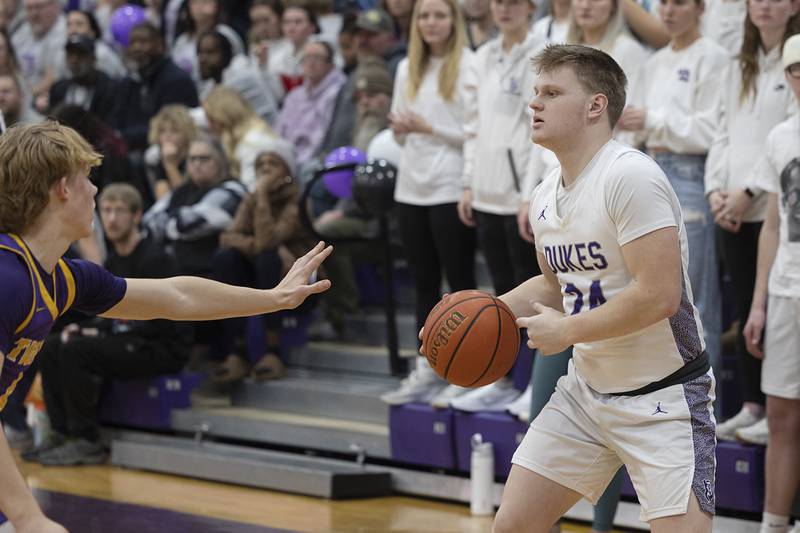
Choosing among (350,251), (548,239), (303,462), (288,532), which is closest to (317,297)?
(350,251)

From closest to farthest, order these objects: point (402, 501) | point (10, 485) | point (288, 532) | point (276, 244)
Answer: point (10, 485) → point (288, 532) → point (402, 501) → point (276, 244)

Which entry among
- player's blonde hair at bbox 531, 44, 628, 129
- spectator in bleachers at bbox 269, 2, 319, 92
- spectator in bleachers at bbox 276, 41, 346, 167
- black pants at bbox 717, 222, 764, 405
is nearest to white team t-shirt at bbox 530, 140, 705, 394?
player's blonde hair at bbox 531, 44, 628, 129

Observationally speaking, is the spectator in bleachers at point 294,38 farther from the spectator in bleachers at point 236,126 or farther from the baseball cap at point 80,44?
the baseball cap at point 80,44

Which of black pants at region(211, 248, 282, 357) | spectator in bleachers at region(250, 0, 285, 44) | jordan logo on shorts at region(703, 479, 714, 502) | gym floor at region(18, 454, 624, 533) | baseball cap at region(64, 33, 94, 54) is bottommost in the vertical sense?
gym floor at region(18, 454, 624, 533)

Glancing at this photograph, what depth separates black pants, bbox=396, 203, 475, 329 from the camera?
687 centimetres

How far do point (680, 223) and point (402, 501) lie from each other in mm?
3411

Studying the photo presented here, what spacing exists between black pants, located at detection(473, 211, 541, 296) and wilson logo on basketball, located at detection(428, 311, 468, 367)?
2.36 meters

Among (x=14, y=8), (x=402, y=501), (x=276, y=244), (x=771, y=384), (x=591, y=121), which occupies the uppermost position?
(x=14, y=8)

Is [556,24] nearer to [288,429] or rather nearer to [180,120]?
[288,429]

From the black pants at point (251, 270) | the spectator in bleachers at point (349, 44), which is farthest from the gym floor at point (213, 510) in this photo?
the spectator in bleachers at point (349, 44)

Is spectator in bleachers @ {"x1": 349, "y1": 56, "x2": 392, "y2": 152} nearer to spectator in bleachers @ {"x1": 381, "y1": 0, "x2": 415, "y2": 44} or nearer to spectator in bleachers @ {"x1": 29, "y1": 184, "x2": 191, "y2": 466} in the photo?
spectator in bleachers @ {"x1": 381, "y1": 0, "x2": 415, "y2": 44}

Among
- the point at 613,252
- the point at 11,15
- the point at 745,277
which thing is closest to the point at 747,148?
the point at 745,277

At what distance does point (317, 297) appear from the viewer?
27.9 ft

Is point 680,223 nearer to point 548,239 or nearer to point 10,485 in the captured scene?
point 548,239
